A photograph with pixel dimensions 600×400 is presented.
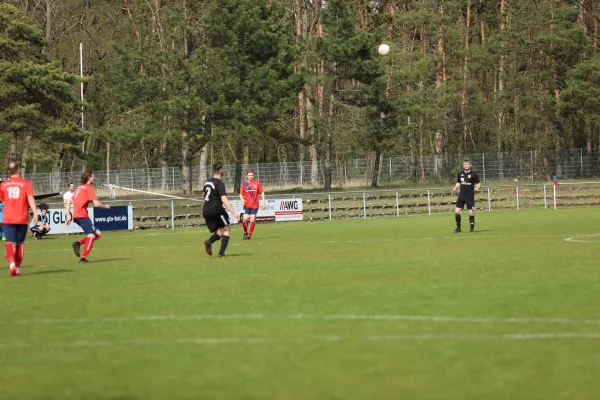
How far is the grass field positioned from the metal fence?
45.6 meters

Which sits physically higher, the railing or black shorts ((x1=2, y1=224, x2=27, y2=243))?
black shorts ((x1=2, y1=224, x2=27, y2=243))

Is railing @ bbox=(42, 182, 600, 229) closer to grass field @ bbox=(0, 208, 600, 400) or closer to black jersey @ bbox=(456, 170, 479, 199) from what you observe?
black jersey @ bbox=(456, 170, 479, 199)

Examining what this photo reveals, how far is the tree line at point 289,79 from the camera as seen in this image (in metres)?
56.1

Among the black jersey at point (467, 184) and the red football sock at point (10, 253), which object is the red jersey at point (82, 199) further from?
the black jersey at point (467, 184)

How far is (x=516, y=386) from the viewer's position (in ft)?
24.3

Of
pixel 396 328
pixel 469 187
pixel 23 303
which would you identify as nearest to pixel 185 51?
pixel 469 187

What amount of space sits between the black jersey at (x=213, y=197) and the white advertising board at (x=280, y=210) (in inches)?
897

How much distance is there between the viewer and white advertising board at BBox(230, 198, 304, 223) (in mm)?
44219

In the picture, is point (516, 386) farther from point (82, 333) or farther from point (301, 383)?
point (82, 333)

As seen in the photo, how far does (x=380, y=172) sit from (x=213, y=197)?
48991mm

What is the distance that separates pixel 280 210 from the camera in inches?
1772

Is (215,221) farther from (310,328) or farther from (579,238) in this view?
(310,328)

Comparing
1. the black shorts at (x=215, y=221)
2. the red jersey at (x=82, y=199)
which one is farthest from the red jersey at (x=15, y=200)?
the black shorts at (x=215, y=221)

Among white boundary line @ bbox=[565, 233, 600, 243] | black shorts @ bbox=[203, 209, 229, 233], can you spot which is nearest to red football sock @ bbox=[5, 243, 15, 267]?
black shorts @ bbox=[203, 209, 229, 233]
